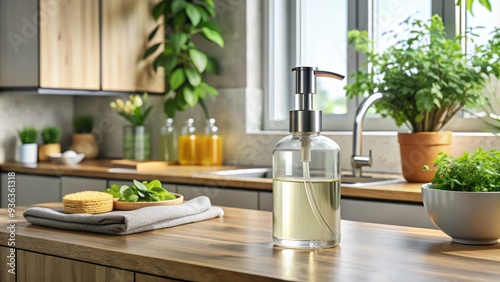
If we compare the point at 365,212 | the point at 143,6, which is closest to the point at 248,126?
the point at 143,6

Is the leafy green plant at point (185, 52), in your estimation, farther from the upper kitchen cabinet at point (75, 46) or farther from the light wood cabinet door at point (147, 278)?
the light wood cabinet door at point (147, 278)

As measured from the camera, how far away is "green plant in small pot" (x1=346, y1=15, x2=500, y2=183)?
2.40 meters

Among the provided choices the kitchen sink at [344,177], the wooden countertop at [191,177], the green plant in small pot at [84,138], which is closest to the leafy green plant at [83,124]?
the green plant in small pot at [84,138]

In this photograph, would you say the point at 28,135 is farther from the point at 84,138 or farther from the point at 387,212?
the point at 387,212

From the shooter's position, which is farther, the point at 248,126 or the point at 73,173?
the point at 248,126

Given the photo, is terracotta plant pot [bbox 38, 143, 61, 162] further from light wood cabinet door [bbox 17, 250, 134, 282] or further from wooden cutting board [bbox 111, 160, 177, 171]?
light wood cabinet door [bbox 17, 250, 134, 282]

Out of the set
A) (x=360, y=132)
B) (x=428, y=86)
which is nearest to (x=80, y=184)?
(x=360, y=132)

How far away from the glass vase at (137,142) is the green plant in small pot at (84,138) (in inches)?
13.9

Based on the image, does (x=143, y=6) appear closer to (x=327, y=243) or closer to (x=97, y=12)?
(x=97, y=12)

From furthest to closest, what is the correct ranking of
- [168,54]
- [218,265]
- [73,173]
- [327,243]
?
[168,54], [73,173], [327,243], [218,265]

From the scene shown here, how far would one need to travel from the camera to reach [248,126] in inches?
136

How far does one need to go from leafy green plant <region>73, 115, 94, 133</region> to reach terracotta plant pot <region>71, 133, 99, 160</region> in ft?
0.31

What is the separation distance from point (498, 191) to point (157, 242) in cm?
63

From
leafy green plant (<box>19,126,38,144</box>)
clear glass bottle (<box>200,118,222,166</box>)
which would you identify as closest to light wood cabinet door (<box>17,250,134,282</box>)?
clear glass bottle (<box>200,118,222,166</box>)
